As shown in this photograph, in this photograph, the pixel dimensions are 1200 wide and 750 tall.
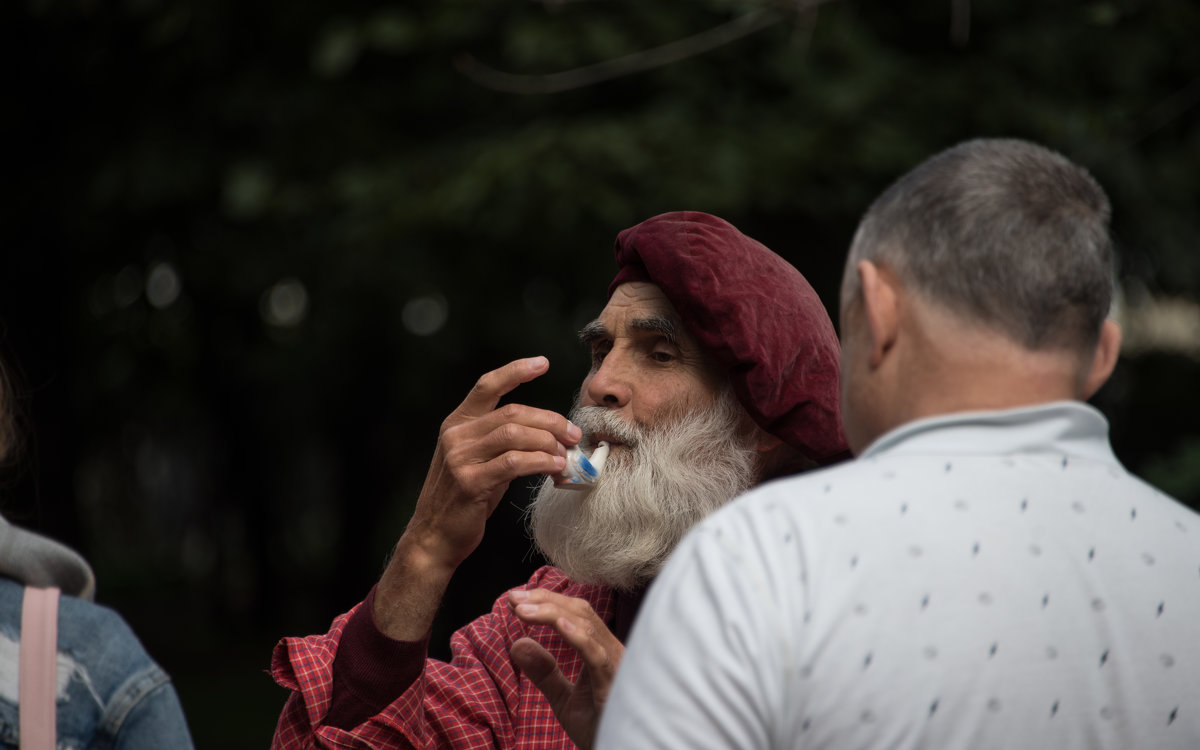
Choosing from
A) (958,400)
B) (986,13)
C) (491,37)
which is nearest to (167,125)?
(491,37)

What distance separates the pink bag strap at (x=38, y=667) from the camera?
1780 millimetres

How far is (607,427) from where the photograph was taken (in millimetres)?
2590

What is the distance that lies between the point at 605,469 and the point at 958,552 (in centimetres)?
135

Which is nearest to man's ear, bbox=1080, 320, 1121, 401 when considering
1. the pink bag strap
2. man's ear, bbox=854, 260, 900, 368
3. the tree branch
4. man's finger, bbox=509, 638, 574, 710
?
man's ear, bbox=854, 260, 900, 368

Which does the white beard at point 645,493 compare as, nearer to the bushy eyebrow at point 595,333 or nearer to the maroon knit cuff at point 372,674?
the bushy eyebrow at point 595,333

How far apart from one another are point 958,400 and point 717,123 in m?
4.61

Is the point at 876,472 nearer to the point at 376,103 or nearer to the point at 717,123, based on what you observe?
the point at 717,123

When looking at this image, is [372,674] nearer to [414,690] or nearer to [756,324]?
[414,690]

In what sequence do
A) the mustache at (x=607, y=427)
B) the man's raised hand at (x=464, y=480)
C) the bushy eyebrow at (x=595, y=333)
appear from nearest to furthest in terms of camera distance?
the man's raised hand at (x=464, y=480) → the mustache at (x=607, y=427) → the bushy eyebrow at (x=595, y=333)

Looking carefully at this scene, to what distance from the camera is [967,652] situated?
4.00ft

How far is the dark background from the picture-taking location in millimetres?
5527

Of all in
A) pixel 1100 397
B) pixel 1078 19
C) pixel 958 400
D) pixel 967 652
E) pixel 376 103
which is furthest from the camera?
pixel 1100 397

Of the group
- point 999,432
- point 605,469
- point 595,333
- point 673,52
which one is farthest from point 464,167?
point 999,432

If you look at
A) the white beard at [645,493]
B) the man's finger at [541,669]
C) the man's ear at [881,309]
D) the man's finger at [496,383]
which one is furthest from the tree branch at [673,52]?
the man's ear at [881,309]
